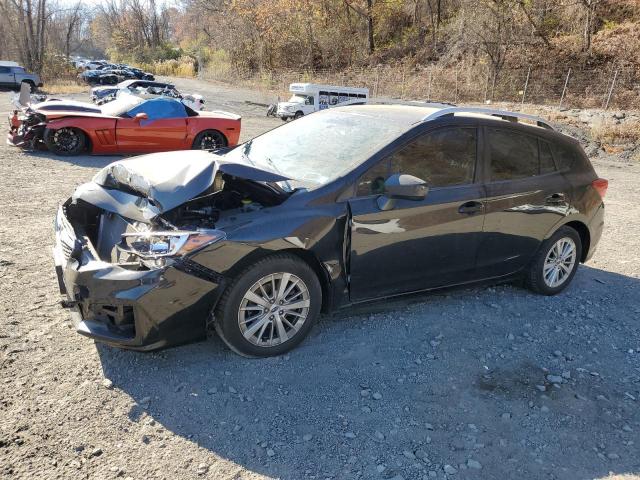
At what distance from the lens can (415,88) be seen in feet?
103

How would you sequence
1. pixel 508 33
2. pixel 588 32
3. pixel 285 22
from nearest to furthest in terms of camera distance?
pixel 588 32
pixel 508 33
pixel 285 22

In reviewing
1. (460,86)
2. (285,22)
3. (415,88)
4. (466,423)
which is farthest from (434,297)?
(285,22)

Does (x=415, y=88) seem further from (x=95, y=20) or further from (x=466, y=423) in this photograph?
(x=95, y=20)

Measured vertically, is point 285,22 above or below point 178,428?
above

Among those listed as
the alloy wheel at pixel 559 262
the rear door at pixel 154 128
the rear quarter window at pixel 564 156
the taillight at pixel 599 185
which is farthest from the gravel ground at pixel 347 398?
the rear door at pixel 154 128

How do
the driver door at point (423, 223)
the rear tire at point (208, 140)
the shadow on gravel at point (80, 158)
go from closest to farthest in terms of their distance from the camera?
1. the driver door at point (423, 223)
2. the shadow on gravel at point (80, 158)
3. the rear tire at point (208, 140)

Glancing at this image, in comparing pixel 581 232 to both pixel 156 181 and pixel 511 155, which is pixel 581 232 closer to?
pixel 511 155

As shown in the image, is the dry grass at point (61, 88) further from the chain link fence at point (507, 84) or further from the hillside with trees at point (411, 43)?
the chain link fence at point (507, 84)

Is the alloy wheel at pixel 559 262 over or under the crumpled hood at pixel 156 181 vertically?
under

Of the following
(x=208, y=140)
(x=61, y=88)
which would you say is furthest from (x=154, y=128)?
(x=61, y=88)

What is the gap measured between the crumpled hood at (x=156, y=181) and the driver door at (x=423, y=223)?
A: 0.73 metres

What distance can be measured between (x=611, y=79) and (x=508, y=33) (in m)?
7.97

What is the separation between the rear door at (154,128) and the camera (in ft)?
35.0

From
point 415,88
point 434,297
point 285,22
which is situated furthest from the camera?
point 285,22
